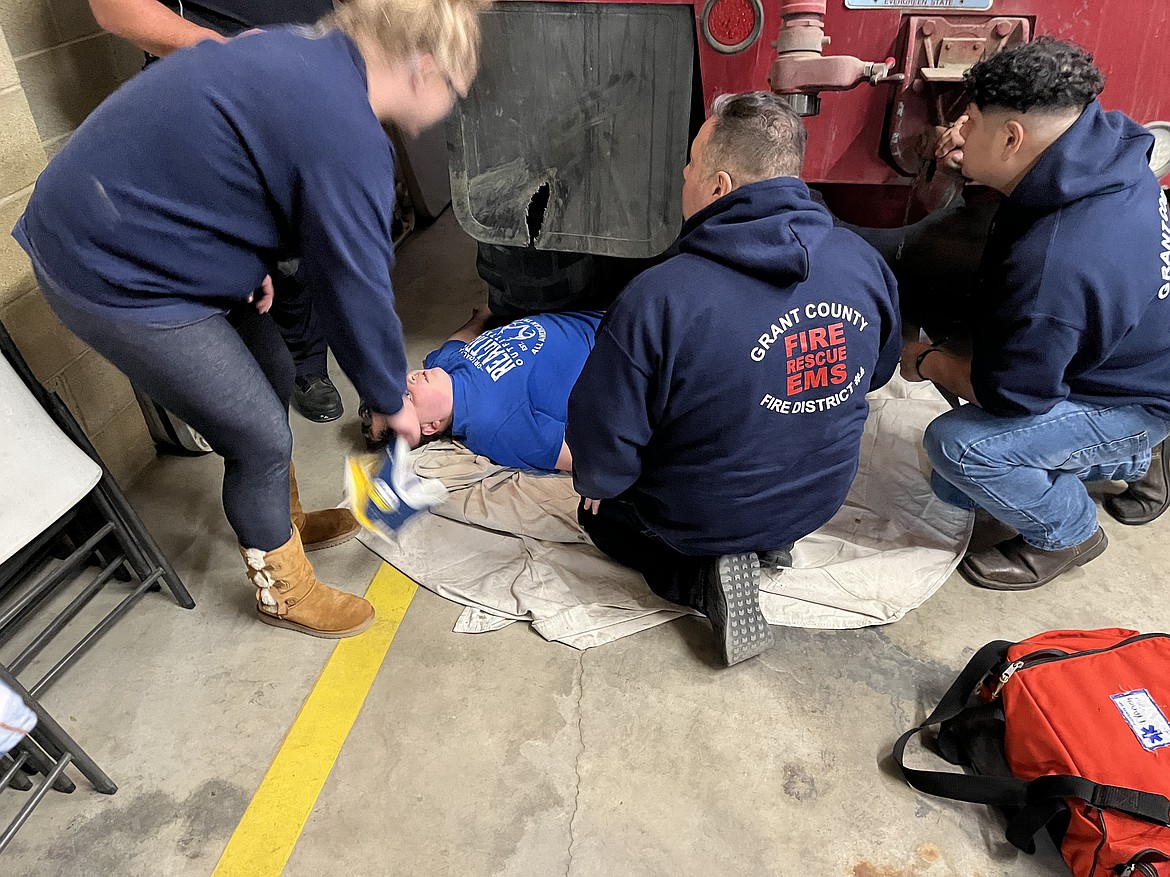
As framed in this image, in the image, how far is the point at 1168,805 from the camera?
141 centimetres

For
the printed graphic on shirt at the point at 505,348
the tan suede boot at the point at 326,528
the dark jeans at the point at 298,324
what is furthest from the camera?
the printed graphic on shirt at the point at 505,348

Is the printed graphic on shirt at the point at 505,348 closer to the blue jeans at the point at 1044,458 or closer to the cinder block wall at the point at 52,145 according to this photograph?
the cinder block wall at the point at 52,145

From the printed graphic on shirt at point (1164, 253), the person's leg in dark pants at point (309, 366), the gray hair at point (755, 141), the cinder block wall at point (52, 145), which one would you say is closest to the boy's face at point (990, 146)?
the printed graphic on shirt at point (1164, 253)

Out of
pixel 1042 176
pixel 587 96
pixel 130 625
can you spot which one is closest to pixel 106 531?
pixel 130 625

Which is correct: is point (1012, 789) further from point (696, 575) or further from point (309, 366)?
point (309, 366)

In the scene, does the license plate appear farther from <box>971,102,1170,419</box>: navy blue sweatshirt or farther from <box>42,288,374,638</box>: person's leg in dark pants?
<box>42,288,374,638</box>: person's leg in dark pants

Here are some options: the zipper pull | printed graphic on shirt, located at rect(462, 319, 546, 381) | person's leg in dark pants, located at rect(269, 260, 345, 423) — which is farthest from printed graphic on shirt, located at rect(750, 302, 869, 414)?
person's leg in dark pants, located at rect(269, 260, 345, 423)

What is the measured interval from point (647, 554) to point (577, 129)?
1223 millimetres

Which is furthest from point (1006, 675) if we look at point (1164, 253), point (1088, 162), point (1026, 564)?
point (1088, 162)

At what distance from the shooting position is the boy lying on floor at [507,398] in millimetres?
2490

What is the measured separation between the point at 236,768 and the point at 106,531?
67 cm

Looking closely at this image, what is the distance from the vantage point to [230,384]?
5.10 ft

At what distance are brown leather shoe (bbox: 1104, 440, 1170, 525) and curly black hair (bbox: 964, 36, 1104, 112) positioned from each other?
3.99ft

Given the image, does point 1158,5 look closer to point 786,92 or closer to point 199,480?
point 786,92
